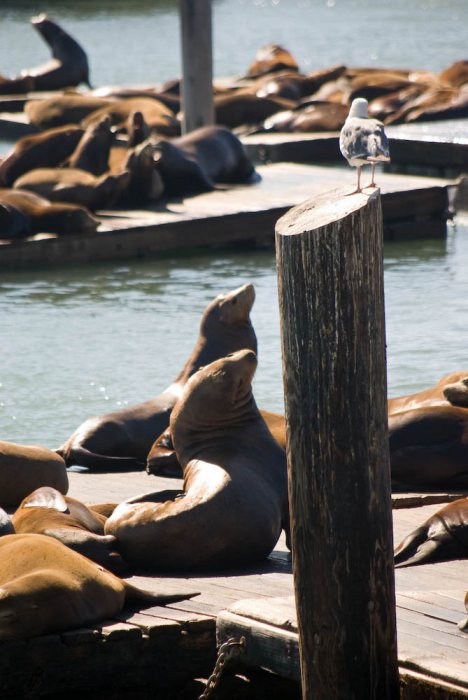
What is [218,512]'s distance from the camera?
4727 mm

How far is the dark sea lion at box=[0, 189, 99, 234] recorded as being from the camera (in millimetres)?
12383

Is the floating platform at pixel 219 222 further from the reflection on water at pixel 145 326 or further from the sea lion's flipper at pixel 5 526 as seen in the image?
the sea lion's flipper at pixel 5 526

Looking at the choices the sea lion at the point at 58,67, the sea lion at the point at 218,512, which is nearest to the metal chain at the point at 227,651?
the sea lion at the point at 218,512

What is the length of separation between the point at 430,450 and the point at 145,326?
458 cm

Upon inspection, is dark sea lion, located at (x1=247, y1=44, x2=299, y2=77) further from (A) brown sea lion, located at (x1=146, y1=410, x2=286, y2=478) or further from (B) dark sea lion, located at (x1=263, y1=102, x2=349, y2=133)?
(A) brown sea lion, located at (x1=146, y1=410, x2=286, y2=478)

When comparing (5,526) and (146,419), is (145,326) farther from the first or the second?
(5,526)

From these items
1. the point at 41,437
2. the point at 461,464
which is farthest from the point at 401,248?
the point at 461,464

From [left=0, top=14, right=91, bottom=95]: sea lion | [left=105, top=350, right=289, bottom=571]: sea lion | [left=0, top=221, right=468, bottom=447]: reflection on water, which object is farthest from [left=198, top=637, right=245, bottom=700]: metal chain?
[left=0, top=14, right=91, bottom=95]: sea lion

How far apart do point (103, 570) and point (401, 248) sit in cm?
940

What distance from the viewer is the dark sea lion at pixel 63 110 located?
59.6 feet

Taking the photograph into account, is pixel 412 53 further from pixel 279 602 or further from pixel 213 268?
pixel 279 602

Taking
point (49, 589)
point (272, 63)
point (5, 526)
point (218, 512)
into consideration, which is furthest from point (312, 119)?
point (49, 589)

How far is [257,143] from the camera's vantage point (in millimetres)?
16641

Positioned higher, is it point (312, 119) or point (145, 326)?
point (312, 119)
